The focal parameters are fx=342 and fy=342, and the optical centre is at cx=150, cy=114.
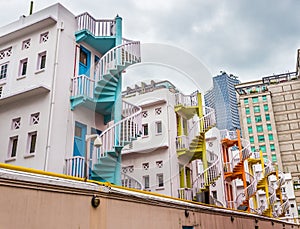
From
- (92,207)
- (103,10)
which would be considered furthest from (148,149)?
(92,207)

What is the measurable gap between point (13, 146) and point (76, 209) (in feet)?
26.1

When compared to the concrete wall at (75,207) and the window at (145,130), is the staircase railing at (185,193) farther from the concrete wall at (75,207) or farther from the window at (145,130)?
the concrete wall at (75,207)

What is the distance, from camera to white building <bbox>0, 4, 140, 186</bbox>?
11438mm

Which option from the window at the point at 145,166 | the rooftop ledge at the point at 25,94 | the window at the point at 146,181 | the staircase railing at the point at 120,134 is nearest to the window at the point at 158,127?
the window at the point at 145,166

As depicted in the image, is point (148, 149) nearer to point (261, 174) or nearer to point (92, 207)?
point (92, 207)

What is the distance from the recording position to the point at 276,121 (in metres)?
69.1

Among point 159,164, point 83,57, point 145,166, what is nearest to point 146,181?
point 145,166

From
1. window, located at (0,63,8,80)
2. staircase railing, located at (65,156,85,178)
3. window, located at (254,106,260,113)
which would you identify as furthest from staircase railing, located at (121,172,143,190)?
window, located at (254,106,260,113)

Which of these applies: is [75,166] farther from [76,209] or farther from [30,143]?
[76,209]

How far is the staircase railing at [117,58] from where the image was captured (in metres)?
12.6

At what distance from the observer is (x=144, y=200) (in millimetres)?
6773

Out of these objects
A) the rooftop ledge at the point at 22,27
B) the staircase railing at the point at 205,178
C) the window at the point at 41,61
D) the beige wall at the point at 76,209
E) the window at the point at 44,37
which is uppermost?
the rooftop ledge at the point at 22,27

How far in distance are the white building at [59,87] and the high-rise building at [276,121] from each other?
56976mm

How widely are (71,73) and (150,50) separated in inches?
122
